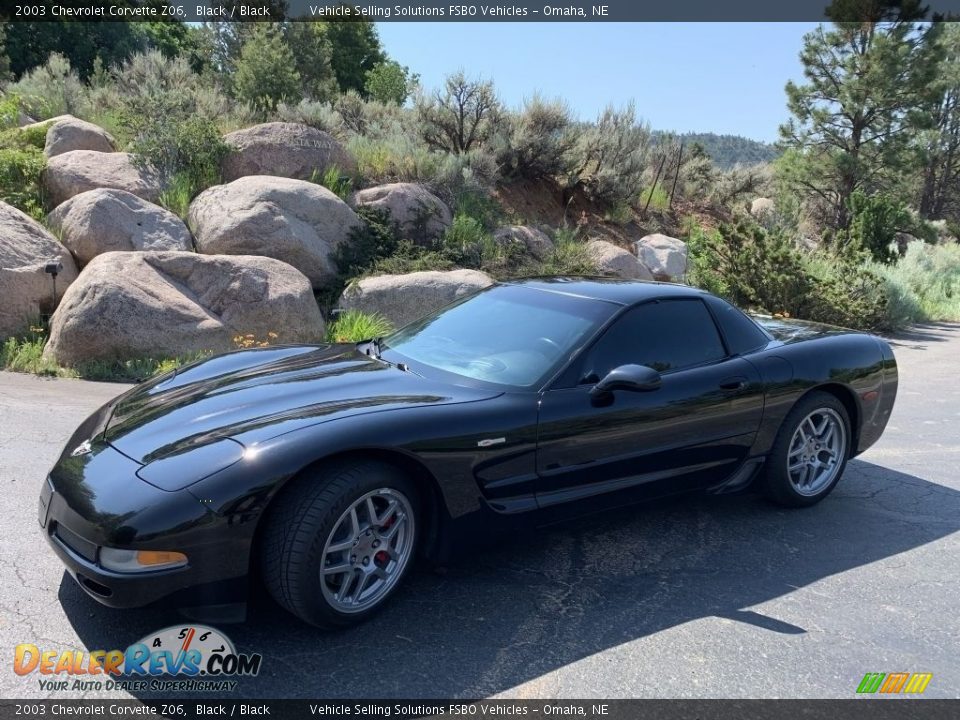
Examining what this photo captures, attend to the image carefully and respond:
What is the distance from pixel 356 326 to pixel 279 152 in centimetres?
470

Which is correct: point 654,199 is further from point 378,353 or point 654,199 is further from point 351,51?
point 351,51

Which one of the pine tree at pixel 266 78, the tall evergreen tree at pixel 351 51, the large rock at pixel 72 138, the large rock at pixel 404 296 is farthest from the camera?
the tall evergreen tree at pixel 351 51

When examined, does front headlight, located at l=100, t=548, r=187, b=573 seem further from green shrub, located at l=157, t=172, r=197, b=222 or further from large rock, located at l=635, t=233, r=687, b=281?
large rock, located at l=635, t=233, r=687, b=281

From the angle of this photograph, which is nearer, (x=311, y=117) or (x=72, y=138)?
(x=72, y=138)

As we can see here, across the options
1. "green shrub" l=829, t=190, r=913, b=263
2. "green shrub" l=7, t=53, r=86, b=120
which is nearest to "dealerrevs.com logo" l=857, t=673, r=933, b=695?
"green shrub" l=829, t=190, r=913, b=263

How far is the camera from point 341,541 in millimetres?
3154

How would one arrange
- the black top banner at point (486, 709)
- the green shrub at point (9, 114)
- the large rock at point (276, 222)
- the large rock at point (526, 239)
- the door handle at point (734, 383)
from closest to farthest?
the black top banner at point (486, 709), the door handle at point (734, 383), the large rock at point (276, 222), the green shrub at point (9, 114), the large rock at point (526, 239)

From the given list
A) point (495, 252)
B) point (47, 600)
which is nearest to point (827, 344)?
point (47, 600)

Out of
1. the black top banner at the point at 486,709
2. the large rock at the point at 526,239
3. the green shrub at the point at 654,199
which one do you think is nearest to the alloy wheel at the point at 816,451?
the black top banner at the point at 486,709

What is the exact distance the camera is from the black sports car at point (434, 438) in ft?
9.61

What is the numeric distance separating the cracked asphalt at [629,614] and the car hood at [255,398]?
0.69 m

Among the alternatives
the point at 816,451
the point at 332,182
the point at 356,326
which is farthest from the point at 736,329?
the point at 332,182

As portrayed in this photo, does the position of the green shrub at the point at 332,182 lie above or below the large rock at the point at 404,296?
above

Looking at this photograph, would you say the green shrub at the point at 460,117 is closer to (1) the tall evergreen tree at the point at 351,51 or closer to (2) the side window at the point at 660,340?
(2) the side window at the point at 660,340
